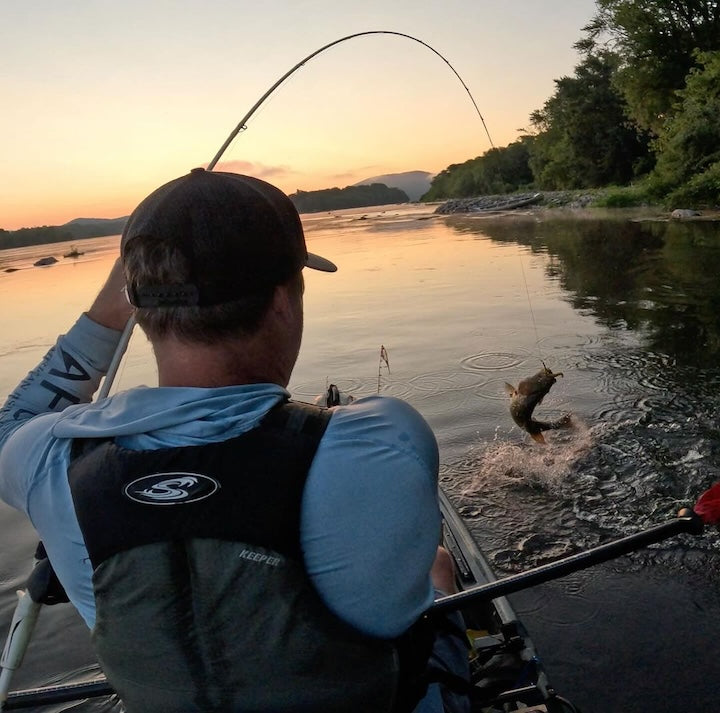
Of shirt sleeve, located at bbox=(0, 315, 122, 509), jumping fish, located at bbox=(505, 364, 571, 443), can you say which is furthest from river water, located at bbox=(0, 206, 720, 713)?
shirt sleeve, located at bbox=(0, 315, 122, 509)

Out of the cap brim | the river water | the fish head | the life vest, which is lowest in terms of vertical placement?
the river water

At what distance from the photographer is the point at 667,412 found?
7066mm

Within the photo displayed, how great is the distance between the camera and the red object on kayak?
2693 mm

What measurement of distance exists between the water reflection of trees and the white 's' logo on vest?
8.48 meters

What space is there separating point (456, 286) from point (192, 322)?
16.0 m

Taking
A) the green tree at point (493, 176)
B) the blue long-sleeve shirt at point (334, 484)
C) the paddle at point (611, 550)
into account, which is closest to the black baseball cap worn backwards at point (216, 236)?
the blue long-sleeve shirt at point (334, 484)

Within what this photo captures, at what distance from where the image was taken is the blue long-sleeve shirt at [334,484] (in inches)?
57.1

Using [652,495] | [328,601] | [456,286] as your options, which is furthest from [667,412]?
[456,286]

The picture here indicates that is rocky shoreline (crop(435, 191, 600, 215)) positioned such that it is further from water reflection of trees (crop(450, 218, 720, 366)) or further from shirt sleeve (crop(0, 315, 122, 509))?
shirt sleeve (crop(0, 315, 122, 509))

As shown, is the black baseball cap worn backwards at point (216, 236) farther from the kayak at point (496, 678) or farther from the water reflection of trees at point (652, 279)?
the water reflection of trees at point (652, 279)

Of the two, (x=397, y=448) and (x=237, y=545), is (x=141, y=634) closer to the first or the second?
(x=237, y=545)

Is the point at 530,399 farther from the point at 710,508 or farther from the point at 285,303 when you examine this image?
the point at 285,303

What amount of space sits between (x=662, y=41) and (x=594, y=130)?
55.8ft

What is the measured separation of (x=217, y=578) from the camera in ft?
4.88
